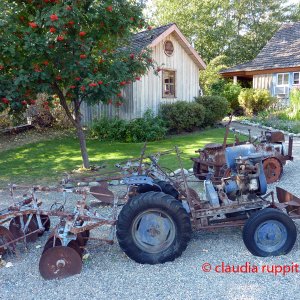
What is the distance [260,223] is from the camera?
3.92 metres

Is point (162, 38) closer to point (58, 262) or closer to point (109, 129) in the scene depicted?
point (109, 129)

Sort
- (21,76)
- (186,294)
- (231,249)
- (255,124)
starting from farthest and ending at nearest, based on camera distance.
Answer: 1. (255,124)
2. (21,76)
3. (231,249)
4. (186,294)

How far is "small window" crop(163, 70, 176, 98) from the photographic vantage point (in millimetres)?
15323

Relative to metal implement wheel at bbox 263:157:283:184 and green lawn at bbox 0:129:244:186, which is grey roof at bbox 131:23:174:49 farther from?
metal implement wheel at bbox 263:157:283:184

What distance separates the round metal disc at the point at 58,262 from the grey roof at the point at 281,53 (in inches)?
738

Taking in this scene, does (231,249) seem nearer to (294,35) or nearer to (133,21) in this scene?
(133,21)

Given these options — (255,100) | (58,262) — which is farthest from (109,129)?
(58,262)

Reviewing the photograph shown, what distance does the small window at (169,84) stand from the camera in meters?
15.3

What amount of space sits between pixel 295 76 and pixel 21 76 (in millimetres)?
17462

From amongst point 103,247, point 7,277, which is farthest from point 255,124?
point 7,277

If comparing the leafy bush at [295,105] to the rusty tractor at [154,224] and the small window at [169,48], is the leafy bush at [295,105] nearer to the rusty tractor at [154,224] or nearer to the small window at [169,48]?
the small window at [169,48]

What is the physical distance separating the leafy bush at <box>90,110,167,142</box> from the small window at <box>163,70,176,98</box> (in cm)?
186

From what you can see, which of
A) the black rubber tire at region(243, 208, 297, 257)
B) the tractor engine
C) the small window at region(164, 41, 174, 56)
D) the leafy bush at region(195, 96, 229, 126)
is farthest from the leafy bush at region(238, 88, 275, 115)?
the black rubber tire at region(243, 208, 297, 257)

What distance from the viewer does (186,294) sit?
10.9ft
